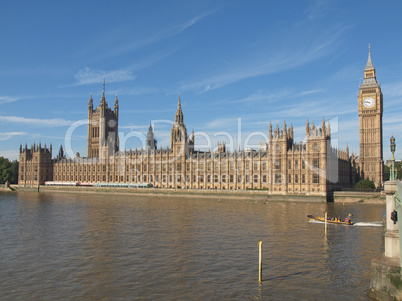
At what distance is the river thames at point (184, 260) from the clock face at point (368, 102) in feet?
290

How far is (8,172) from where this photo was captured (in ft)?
571

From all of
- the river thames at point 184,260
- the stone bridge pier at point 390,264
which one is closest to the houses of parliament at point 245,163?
the river thames at point 184,260

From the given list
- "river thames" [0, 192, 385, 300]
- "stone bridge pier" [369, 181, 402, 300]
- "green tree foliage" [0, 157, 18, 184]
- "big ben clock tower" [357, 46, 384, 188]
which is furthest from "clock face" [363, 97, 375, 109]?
"green tree foliage" [0, 157, 18, 184]

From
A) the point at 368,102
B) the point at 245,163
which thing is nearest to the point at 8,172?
the point at 245,163

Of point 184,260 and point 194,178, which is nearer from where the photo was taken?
point 184,260

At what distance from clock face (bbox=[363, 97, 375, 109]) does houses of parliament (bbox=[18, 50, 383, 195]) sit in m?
0.33

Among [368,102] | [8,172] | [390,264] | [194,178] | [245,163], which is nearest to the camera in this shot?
[390,264]

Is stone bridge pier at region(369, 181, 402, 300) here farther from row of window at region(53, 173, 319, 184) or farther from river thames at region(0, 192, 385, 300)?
row of window at region(53, 173, 319, 184)

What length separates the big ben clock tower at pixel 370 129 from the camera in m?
126

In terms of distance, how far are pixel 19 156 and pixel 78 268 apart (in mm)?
172307

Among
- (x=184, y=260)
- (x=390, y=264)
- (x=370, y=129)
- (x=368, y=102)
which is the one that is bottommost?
(x=184, y=260)

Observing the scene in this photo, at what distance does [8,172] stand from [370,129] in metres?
165

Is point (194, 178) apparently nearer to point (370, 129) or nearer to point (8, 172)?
point (370, 129)

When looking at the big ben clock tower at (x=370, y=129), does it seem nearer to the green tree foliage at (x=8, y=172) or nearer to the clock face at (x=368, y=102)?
the clock face at (x=368, y=102)
